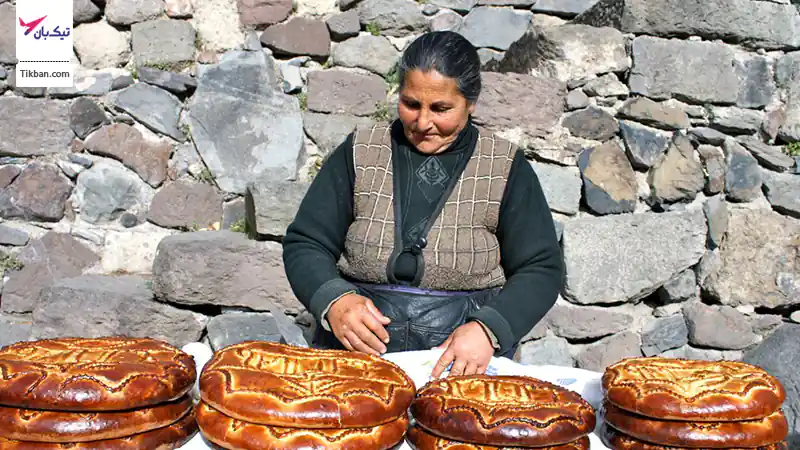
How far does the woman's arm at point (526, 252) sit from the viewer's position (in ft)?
7.22

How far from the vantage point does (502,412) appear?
4.88ft

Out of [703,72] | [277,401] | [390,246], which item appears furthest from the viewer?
[703,72]

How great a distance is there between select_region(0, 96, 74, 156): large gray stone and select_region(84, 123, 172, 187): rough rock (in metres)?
0.15

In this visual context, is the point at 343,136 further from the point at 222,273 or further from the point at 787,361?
the point at 787,361

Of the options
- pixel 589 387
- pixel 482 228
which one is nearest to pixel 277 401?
pixel 589 387

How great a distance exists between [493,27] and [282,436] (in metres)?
2.97

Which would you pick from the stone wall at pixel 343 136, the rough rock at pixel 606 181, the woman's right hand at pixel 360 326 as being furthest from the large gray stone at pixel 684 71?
the woman's right hand at pixel 360 326

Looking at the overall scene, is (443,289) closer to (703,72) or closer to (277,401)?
(277,401)

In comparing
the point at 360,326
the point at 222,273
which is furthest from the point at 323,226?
the point at 222,273

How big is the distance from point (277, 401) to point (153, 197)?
8.74ft

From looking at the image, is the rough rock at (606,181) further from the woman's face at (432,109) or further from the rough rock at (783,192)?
the woman's face at (432,109)

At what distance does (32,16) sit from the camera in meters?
3.74

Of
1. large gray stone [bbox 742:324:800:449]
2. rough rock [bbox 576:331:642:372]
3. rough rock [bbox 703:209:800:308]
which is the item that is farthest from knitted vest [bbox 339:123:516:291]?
rough rock [bbox 703:209:800:308]

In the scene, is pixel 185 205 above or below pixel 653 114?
below
